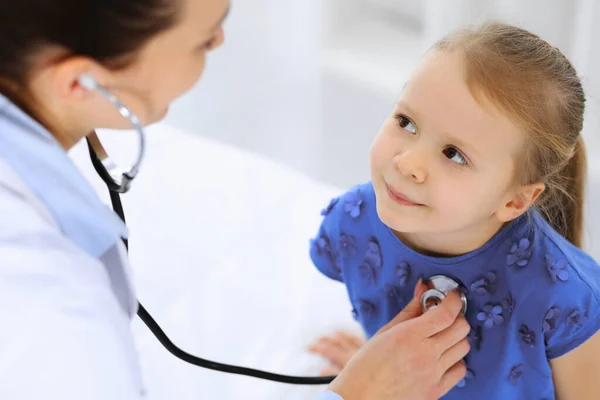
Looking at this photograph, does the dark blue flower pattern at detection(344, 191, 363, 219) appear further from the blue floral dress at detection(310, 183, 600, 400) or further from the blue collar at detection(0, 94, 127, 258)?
the blue collar at detection(0, 94, 127, 258)

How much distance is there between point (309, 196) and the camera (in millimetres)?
1671

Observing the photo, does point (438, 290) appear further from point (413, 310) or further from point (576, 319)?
point (576, 319)

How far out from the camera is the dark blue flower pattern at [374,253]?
1202mm

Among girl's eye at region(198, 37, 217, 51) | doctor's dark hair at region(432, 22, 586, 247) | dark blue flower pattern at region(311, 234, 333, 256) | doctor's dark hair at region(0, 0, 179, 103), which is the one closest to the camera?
doctor's dark hair at region(0, 0, 179, 103)

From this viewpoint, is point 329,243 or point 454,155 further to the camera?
point 329,243

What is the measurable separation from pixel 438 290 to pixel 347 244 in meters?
0.16

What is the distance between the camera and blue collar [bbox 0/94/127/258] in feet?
2.64

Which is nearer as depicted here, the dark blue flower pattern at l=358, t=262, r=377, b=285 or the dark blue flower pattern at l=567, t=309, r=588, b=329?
the dark blue flower pattern at l=567, t=309, r=588, b=329

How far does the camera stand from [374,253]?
3.95 feet

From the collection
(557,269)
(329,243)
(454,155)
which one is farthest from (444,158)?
(329,243)

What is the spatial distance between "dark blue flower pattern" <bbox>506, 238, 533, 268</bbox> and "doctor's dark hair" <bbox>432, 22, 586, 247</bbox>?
0.09 metres

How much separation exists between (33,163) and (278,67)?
56.4 inches

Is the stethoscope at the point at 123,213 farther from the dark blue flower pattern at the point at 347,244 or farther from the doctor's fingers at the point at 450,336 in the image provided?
the dark blue flower pattern at the point at 347,244

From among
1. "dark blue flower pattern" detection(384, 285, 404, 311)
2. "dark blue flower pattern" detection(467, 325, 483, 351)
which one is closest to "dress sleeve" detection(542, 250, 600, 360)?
"dark blue flower pattern" detection(467, 325, 483, 351)
